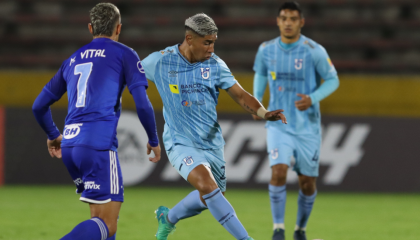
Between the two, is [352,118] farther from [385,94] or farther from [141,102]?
[141,102]

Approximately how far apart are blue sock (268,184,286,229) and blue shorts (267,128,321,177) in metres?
0.25

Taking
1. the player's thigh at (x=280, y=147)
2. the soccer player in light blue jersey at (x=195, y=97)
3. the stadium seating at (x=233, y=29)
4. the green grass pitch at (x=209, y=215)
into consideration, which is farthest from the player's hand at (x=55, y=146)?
the stadium seating at (x=233, y=29)

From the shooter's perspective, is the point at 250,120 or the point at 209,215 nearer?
the point at 209,215

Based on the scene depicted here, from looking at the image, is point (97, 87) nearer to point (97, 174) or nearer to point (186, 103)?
point (97, 174)

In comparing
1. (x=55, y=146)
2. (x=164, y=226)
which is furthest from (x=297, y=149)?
(x=55, y=146)

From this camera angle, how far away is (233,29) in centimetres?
1401

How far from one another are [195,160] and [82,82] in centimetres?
111

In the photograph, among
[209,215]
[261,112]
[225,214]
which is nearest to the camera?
[225,214]

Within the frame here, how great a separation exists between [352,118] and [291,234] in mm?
4538

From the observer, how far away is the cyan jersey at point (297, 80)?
608 centimetres

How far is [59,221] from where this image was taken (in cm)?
690

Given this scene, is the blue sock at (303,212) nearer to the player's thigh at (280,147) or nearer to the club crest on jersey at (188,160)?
the player's thigh at (280,147)

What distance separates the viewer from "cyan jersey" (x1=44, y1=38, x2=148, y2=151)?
3.89 metres

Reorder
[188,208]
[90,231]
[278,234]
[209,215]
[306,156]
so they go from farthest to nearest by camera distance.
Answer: [209,215] → [306,156] → [278,234] → [188,208] → [90,231]
